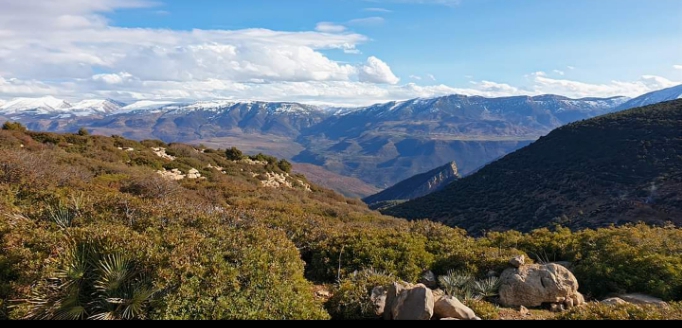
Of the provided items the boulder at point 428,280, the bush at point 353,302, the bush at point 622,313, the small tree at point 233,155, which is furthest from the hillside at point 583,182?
the bush at point 353,302

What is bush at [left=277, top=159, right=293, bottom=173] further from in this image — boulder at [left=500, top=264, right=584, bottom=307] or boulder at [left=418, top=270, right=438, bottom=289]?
boulder at [left=500, top=264, right=584, bottom=307]

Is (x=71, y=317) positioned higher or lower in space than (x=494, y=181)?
higher

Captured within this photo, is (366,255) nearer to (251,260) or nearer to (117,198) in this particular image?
(251,260)

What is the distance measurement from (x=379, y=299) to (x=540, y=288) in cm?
318

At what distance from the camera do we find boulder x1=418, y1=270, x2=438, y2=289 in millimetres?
9062

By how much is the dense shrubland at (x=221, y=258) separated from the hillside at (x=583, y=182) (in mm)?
24723

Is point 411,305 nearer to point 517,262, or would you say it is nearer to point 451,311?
point 451,311

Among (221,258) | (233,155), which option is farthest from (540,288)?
(233,155)

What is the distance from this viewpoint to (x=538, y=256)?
10.7 meters

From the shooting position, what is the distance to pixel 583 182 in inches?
1737

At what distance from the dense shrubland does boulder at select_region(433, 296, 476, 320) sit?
1096 mm

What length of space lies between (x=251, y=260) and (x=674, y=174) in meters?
46.4

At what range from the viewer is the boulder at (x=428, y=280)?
9.06m

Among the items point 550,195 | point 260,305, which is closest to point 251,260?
point 260,305
